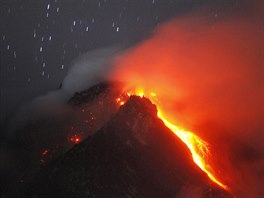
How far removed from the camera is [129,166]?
107 m

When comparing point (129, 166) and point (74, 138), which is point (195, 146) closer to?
point (129, 166)

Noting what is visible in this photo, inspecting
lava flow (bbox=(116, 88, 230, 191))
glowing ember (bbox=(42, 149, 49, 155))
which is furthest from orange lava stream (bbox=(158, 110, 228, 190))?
glowing ember (bbox=(42, 149, 49, 155))

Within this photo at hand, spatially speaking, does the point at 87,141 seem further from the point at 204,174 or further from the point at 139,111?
the point at 204,174

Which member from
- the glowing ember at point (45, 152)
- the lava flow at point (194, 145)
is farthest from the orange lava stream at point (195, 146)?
the glowing ember at point (45, 152)

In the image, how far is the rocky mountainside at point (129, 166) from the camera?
323 feet

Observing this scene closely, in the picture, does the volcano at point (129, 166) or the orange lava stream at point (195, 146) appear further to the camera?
the orange lava stream at point (195, 146)

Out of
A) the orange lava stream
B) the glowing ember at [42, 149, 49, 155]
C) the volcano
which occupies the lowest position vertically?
the glowing ember at [42, 149, 49, 155]

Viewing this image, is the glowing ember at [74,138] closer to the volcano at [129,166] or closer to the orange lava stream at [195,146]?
the volcano at [129,166]

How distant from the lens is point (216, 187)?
10112cm

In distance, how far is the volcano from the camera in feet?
323

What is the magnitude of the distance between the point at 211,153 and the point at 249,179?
12.2 meters

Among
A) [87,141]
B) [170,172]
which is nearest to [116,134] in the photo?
[87,141]

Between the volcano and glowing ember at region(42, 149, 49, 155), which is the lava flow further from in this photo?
glowing ember at region(42, 149, 49, 155)

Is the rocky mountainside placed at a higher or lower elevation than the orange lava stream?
higher
